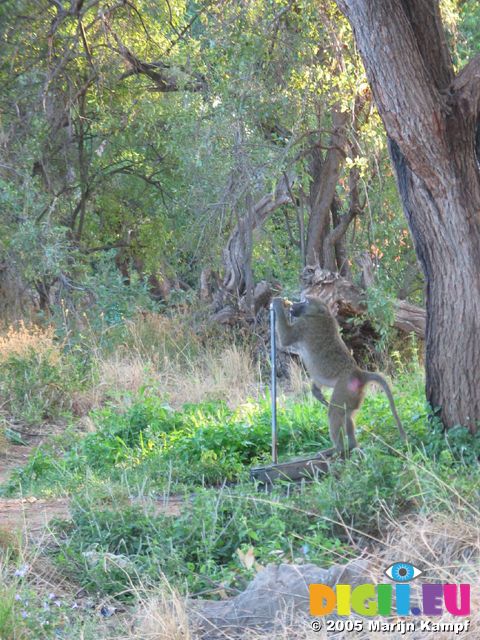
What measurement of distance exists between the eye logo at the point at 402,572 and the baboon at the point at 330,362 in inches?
85.1

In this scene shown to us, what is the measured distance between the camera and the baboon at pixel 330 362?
7172mm

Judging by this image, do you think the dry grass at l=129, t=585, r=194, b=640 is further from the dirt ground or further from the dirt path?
the dirt path

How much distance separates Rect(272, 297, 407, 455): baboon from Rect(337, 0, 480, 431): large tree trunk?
72 cm

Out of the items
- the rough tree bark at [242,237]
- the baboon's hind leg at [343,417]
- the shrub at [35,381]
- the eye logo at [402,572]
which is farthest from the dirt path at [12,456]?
the eye logo at [402,572]

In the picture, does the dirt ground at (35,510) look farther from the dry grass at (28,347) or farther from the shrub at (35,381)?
the dry grass at (28,347)

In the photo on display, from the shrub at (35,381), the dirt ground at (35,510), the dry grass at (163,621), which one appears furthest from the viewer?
the shrub at (35,381)

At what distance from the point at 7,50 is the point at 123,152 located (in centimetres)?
320

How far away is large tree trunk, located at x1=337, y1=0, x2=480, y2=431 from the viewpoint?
6.91m

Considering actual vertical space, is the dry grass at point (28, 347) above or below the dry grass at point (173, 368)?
above

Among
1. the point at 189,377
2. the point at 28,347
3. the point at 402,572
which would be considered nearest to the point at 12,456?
the point at 28,347

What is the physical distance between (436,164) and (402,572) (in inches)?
132

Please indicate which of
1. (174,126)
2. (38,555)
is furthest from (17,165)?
(38,555)

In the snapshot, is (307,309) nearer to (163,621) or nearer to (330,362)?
(330,362)

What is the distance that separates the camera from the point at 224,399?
438 inches
